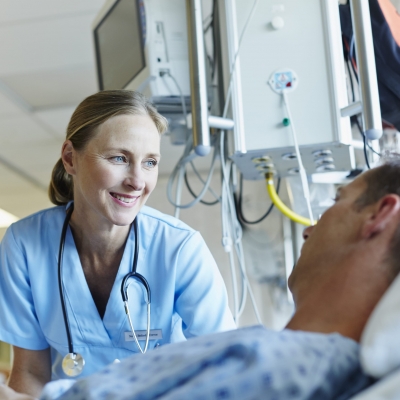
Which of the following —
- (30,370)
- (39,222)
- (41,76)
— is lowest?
(30,370)

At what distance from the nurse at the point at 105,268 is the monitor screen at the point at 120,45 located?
0.75 m

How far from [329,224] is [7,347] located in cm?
568

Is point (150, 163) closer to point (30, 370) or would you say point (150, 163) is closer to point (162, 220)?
point (162, 220)

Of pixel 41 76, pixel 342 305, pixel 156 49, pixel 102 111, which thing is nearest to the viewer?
pixel 342 305

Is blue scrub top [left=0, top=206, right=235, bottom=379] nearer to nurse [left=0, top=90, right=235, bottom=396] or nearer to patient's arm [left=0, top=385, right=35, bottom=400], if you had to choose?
nurse [left=0, top=90, right=235, bottom=396]

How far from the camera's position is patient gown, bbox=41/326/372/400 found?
1.94ft

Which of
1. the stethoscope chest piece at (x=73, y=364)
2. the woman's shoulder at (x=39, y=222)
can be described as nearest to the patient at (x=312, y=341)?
the stethoscope chest piece at (x=73, y=364)

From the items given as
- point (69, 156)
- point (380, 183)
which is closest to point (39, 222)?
point (69, 156)

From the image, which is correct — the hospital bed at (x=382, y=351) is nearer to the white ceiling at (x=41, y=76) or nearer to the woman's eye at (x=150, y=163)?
the woman's eye at (x=150, y=163)

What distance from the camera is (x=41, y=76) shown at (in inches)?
122

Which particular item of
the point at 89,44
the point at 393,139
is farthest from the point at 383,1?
the point at 89,44

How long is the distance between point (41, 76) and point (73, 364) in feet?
7.12

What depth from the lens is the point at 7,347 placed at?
5879 mm

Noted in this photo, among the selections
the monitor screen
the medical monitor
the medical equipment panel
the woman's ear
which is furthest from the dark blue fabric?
the woman's ear
